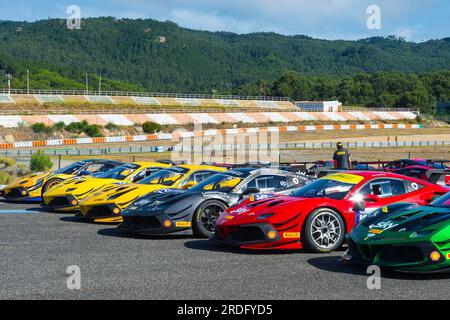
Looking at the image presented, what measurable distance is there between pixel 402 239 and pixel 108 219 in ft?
23.1

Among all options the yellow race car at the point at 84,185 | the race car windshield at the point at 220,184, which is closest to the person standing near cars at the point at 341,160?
the yellow race car at the point at 84,185

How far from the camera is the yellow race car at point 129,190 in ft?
44.8

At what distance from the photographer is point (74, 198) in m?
15.8

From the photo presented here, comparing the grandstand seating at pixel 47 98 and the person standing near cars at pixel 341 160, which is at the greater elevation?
the grandstand seating at pixel 47 98

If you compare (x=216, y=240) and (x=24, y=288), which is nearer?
(x=24, y=288)

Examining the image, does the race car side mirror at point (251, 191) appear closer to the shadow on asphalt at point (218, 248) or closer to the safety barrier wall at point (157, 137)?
the shadow on asphalt at point (218, 248)

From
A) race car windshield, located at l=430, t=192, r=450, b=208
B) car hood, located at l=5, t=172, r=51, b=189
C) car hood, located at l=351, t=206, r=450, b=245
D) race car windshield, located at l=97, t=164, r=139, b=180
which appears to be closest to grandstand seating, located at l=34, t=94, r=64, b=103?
car hood, located at l=5, t=172, r=51, b=189

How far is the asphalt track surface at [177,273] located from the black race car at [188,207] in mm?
235

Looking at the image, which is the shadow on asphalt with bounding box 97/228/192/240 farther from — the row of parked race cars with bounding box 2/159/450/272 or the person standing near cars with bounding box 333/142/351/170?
the person standing near cars with bounding box 333/142/351/170

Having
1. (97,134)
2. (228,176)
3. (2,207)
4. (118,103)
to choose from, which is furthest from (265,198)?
(118,103)

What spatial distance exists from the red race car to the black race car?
925 millimetres

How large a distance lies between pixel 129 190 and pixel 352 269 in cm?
630

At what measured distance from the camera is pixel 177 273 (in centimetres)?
869
